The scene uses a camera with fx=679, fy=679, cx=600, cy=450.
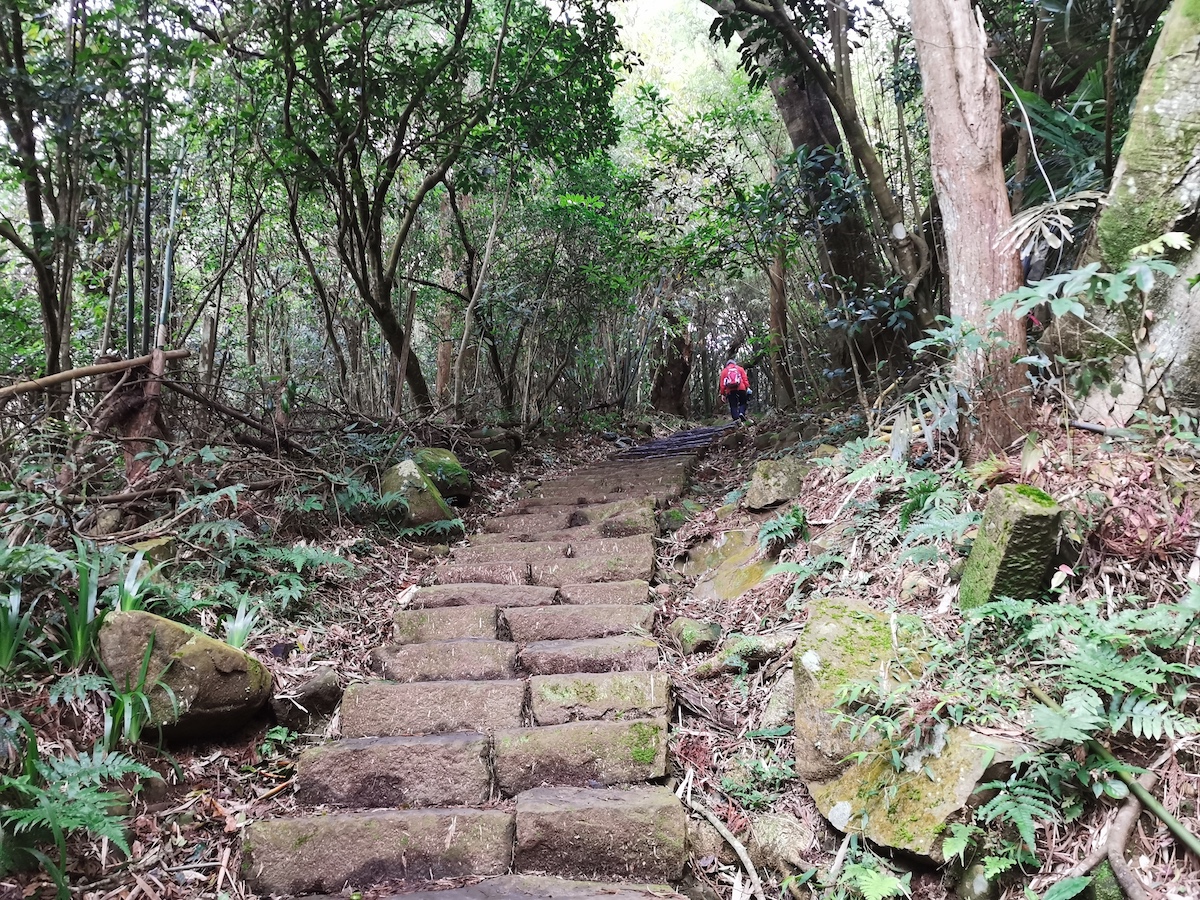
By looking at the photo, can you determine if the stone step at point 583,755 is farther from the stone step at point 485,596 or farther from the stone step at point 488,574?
the stone step at point 488,574

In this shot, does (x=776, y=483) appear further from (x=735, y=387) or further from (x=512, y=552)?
(x=735, y=387)

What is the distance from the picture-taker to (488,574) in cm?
420

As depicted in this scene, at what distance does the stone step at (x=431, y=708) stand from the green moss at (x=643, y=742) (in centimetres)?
53

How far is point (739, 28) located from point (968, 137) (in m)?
3.15

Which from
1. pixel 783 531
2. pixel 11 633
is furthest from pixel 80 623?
pixel 783 531

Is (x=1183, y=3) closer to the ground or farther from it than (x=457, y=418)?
farther from it

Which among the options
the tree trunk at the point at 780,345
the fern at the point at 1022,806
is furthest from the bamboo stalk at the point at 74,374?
the tree trunk at the point at 780,345

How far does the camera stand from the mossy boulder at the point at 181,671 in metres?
2.57

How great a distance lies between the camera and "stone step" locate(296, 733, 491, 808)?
8.50ft

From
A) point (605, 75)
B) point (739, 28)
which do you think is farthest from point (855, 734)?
point (605, 75)

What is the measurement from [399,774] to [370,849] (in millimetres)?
321

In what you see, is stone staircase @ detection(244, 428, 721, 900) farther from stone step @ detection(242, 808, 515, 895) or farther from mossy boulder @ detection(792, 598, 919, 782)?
mossy boulder @ detection(792, 598, 919, 782)

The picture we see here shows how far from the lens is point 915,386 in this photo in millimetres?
4738

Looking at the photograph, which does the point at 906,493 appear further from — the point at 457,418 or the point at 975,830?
the point at 457,418
